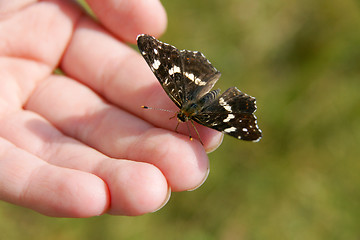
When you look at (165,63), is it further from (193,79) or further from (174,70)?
(193,79)

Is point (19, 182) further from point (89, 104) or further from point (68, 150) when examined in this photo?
point (89, 104)

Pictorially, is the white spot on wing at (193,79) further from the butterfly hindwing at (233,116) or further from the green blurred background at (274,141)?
the green blurred background at (274,141)

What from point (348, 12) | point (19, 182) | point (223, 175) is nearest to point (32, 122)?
point (19, 182)

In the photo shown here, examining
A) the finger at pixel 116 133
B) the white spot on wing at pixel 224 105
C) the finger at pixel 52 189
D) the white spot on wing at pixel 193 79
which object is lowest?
the finger at pixel 52 189

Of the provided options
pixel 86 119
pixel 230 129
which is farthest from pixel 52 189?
pixel 230 129

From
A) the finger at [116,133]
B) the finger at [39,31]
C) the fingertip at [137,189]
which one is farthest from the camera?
the finger at [39,31]

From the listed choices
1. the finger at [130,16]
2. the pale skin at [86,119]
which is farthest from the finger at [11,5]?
the finger at [130,16]
